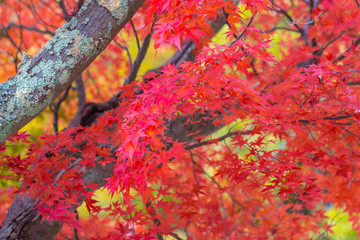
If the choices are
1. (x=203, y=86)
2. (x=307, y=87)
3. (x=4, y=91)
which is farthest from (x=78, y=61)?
(x=307, y=87)

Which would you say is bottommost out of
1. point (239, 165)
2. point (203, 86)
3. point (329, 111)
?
point (239, 165)

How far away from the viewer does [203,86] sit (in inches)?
59.7

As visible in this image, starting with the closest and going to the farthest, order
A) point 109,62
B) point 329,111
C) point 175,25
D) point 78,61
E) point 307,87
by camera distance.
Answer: point 175,25 → point 78,61 → point 307,87 → point 329,111 → point 109,62

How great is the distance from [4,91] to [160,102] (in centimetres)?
72

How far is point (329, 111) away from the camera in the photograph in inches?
83.4

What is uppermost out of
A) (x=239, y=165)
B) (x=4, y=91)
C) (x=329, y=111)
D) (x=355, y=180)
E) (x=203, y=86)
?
(x=4, y=91)

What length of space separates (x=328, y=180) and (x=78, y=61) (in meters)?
2.42

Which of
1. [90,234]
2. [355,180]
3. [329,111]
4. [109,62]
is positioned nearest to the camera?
[329,111]

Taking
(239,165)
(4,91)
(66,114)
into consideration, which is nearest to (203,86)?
(239,165)

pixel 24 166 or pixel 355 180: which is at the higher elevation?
pixel 24 166

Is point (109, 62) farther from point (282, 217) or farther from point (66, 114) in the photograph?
point (282, 217)

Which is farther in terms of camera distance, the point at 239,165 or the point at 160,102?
the point at 239,165

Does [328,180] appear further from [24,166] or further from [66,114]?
[66,114]

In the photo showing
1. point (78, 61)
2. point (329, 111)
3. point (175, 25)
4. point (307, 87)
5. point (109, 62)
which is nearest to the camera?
point (175, 25)
